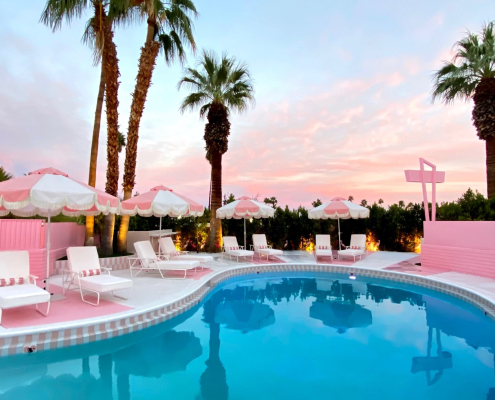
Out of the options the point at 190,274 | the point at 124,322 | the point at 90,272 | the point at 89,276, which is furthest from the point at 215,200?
the point at 124,322

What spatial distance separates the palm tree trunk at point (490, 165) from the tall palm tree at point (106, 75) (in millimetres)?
16492

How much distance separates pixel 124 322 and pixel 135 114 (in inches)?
321

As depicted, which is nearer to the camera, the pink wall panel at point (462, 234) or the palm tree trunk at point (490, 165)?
the pink wall panel at point (462, 234)

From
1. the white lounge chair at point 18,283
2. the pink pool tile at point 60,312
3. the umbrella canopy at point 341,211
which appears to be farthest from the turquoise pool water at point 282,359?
the umbrella canopy at point 341,211

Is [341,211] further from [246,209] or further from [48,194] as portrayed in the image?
[48,194]

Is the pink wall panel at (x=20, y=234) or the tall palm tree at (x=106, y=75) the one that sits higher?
the tall palm tree at (x=106, y=75)

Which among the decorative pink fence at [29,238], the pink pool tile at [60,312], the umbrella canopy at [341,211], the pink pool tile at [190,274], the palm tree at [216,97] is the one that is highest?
the palm tree at [216,97]

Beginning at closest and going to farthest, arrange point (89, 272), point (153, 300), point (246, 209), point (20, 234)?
point (153, 300), point (89, 272), point (20, 234), point (246, 209)

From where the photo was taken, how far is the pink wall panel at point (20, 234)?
879cm

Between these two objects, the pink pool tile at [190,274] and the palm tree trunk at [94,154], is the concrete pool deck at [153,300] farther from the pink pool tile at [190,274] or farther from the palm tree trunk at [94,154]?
the palm tree trunk at [94,154]

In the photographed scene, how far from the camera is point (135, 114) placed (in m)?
11.2

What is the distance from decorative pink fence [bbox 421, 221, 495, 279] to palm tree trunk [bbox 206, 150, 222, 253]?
8605 mm

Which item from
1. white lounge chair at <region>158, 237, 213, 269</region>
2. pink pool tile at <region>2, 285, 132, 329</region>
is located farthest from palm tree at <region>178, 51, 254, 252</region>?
pink pool tile at <region>2, 285, 132, 329</region>

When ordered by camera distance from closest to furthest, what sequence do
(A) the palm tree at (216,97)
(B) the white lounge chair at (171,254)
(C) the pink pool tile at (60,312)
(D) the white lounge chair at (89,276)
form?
(C) the pink pool tile at (60,312)
(D) the white lounge chair at (89,276)
(B) the white lounge chair at (171,254)
(A) the palm tree at (216,97)
